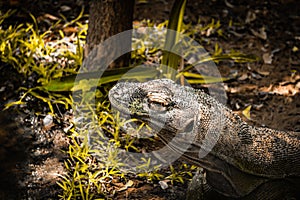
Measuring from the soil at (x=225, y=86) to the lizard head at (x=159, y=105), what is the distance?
1076 mm

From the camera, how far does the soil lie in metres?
3.84

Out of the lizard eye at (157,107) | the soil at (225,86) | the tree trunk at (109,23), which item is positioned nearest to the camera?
the lizard eye at (157,107)

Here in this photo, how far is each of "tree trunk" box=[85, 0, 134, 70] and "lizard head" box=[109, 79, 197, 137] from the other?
165 centimetres

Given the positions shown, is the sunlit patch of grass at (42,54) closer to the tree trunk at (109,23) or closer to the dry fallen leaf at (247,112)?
the tree trunk at (109,23)

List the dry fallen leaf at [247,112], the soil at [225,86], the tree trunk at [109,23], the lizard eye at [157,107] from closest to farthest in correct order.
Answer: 1. the lizard eye at [157,107]
2. the soil at [225,86]
3. the tree trunk at [109,23]
4. the dry fallen leaf at [247,112]

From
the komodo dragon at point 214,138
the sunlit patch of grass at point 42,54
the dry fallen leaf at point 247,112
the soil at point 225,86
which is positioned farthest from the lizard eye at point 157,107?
the dry fallen leaf at point 247,112

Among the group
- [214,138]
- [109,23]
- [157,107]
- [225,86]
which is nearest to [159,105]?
[157,107]

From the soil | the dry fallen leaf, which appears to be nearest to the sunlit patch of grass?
the soil

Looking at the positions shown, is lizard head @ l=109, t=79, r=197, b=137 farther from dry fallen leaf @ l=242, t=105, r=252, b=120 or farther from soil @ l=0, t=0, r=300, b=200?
dry fallen leaf @ l=242, t=105, r=252, b=120

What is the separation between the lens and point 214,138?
2.88m

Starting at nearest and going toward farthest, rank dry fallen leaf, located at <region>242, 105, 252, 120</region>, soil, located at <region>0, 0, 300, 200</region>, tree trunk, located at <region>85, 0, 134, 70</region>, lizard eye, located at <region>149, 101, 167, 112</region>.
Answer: lizard eye, located at <region>149, 101, 167, 112</region> < soil, located at <region>0, 0, 300, 200</region> < tree trunk, located at <region>85, 0, 134, 70</region> < dry fallen leaf, located at <region>242, 105, 252, 120</region>

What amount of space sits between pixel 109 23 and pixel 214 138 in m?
1.87

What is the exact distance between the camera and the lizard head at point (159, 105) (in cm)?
277

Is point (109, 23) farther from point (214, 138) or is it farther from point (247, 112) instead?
point (214, 138)
